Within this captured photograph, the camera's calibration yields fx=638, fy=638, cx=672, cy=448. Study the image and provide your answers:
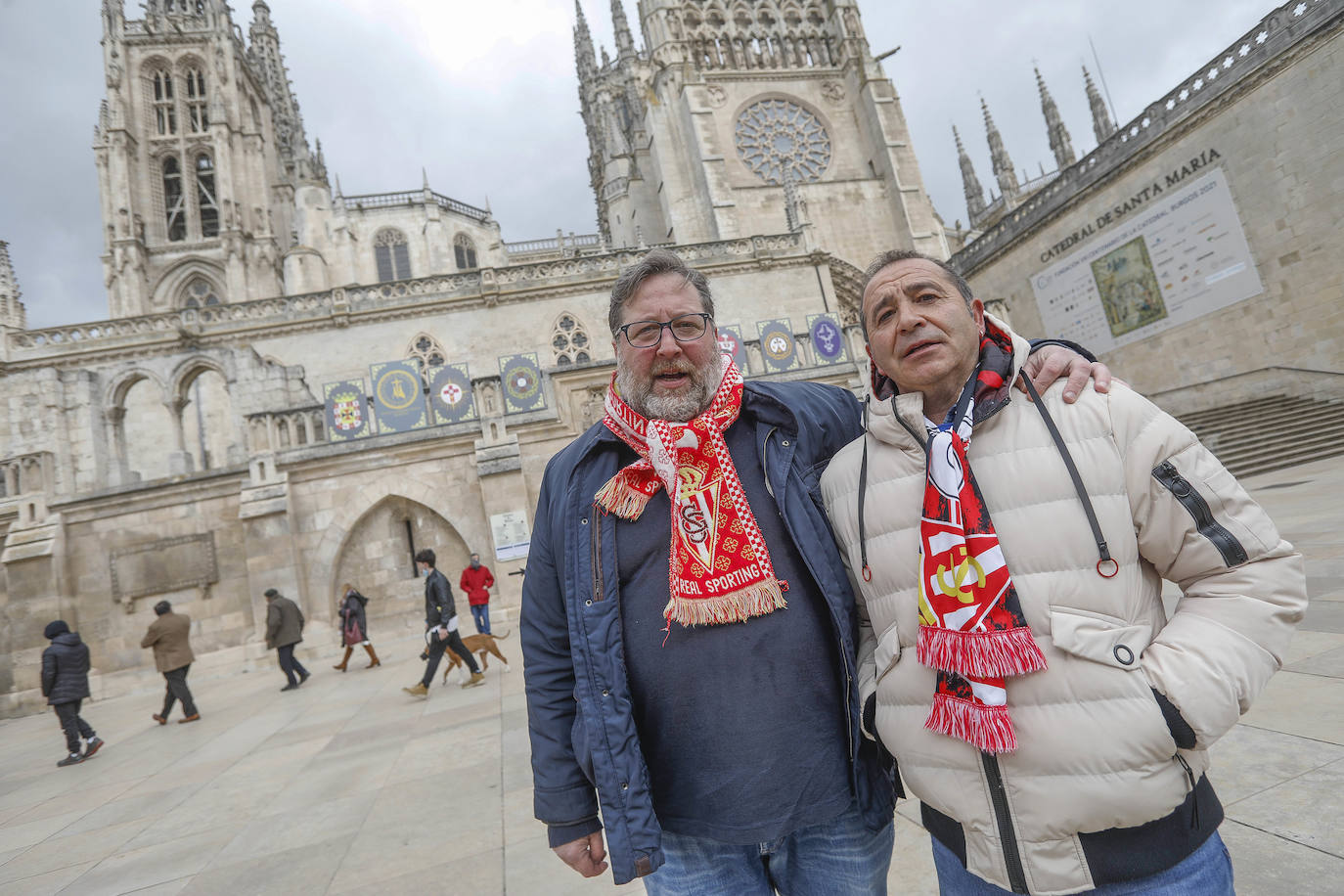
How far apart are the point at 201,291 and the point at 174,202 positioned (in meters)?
6.71

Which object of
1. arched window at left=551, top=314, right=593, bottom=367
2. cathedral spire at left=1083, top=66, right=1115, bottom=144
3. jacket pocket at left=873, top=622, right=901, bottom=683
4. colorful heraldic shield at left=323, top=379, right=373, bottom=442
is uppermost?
cathedral spire at left=1083, top=66, right=1115, bottom=144

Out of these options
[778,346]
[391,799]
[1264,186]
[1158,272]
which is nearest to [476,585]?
[391,799]

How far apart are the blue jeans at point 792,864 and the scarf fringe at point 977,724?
16.9 inches

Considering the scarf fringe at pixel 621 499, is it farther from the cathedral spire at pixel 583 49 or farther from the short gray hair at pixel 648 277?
the cathedral spire at pixel 583 49

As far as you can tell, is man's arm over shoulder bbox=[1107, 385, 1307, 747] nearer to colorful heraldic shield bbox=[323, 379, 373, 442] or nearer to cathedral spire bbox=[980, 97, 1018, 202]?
colorful heraldic shield bbox=[323, 379, 373, 442]

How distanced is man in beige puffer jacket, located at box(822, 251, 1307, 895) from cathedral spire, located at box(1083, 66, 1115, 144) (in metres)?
38.8

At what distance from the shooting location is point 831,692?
1.60 meters

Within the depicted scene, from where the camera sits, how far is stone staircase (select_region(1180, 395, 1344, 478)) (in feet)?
38.7

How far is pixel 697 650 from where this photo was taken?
5.32 ft

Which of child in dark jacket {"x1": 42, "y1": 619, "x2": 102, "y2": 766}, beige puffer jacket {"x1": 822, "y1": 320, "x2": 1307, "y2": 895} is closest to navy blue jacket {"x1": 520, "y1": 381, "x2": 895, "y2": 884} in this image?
beige puffer jacket {"x1": 822, "y1": 320, "x2": 1307, "y2": 895}

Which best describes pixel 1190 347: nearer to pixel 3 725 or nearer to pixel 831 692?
pixel 831 692

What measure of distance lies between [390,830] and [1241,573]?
412 cm

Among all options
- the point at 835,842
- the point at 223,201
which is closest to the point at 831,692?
the point at 835,842

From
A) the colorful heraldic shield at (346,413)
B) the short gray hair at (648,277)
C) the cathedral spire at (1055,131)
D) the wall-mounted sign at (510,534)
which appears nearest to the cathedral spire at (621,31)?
the cathedral spire at (1055,131)
